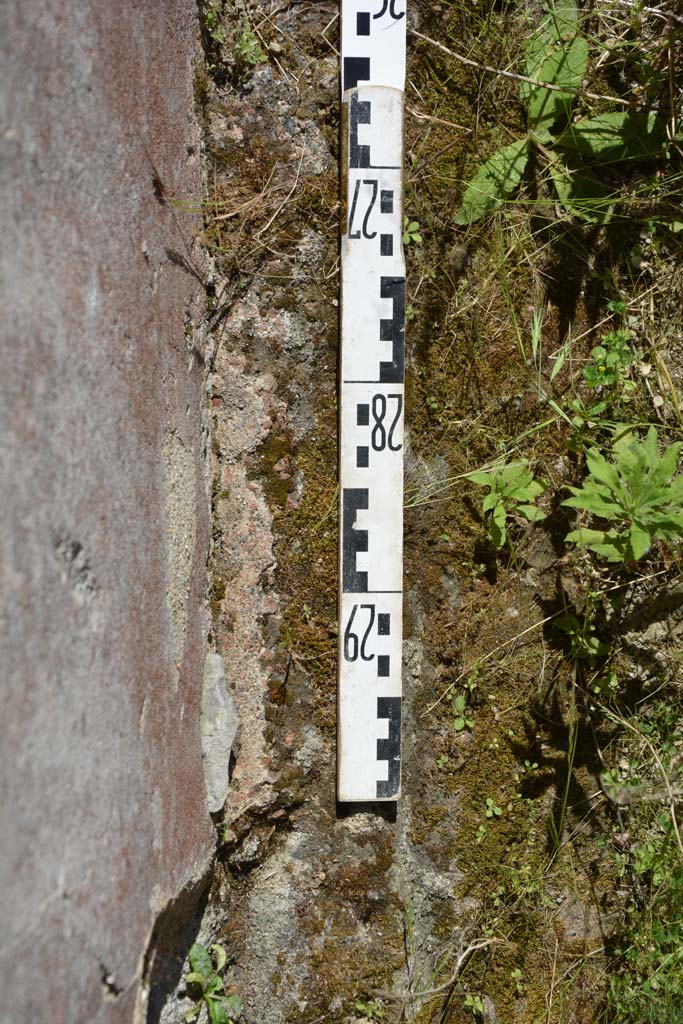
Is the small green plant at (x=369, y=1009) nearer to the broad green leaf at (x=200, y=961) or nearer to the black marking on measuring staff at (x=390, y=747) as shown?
the broad green leaf at (x=200, y=961)

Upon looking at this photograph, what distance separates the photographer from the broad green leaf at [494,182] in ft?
9.29

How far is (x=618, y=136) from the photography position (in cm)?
287

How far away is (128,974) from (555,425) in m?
2.25

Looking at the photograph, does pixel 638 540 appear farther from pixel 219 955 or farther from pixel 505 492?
pixel 219 955

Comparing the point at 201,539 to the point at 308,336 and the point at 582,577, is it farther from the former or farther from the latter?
the point at 582,577

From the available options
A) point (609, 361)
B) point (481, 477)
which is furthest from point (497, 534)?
point (609, 361)

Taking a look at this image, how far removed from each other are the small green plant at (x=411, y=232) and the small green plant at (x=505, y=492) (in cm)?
87

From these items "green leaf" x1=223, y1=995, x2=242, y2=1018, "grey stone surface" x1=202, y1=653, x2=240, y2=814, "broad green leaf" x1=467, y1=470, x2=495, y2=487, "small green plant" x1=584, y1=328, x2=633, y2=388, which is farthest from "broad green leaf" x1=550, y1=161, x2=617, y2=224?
"green leaf" x1=223, y1=995, x2=242, y2=1018

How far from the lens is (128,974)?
6.27 feet

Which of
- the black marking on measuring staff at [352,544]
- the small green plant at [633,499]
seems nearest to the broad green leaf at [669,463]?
the small green plant at [633,499]

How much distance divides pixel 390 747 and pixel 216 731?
63 centimetres

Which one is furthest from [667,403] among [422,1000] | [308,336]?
[422,1000]

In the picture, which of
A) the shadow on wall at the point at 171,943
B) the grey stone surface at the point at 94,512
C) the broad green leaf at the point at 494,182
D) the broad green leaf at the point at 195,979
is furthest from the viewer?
the broad green leaf at the point at 494,182

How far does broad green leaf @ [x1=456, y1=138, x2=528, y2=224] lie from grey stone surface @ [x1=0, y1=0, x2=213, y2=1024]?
1.05 metres
